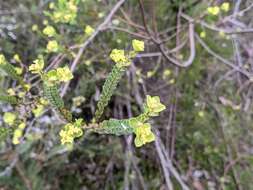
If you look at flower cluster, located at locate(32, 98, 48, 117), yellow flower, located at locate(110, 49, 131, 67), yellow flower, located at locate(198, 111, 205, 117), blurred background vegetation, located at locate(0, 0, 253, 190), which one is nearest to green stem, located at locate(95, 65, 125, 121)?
yellow flower, located at locate(110, 49, 131, 67)

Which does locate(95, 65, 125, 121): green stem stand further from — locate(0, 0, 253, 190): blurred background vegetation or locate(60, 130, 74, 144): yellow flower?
locate(0, 0, 253, 190): blurred background vegetation

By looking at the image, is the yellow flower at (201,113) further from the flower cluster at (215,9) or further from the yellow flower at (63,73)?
the yellow flower at (63,73)

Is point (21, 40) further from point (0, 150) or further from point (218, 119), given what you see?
point (218, 119)

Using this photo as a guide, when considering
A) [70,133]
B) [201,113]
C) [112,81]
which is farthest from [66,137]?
[201,113]

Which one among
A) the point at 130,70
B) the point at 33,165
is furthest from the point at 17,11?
the point at 33,165

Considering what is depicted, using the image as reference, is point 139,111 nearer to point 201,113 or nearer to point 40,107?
point 201,113

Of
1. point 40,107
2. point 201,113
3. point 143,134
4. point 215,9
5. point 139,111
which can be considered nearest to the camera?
point 143,134

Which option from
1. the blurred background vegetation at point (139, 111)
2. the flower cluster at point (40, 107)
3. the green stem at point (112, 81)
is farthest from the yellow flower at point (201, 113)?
the green stem at point (112, 81)

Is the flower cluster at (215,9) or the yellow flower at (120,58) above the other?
the flower cluster at (215,9)

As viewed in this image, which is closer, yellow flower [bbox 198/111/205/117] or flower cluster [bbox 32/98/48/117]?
flower cluster [bbox 32/98/48/117]
